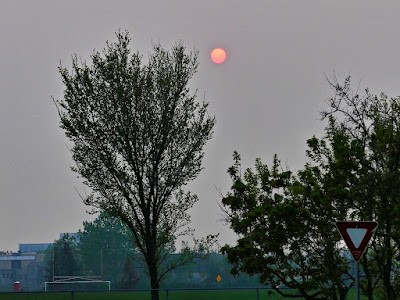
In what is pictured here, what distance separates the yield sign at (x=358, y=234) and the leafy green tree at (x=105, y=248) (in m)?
148

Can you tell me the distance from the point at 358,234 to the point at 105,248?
513ft

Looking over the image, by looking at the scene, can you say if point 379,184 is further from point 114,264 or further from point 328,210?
point 114,264

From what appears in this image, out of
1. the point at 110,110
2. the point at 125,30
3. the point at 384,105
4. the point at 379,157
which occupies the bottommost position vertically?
the point at 379,157

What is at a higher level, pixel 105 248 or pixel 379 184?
pixel 105 248

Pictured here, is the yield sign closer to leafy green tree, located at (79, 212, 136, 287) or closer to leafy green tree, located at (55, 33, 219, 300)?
leafy green tree, located at (55, 33, 219, 300)

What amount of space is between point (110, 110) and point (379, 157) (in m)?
14.2

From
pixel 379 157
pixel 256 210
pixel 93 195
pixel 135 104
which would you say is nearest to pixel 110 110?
pixel 135 104

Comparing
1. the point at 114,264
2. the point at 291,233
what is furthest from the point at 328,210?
the point at 114,264

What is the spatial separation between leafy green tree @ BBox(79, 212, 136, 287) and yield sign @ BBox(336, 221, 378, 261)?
5818 inches

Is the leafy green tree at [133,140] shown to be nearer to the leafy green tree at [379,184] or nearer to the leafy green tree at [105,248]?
the leafy green tree at [379,184]

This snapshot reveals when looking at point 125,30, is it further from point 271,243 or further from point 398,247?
point 398,247

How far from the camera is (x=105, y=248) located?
172 m

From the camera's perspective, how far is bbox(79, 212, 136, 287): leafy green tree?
16712 centimetres

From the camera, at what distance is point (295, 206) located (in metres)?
25.7
